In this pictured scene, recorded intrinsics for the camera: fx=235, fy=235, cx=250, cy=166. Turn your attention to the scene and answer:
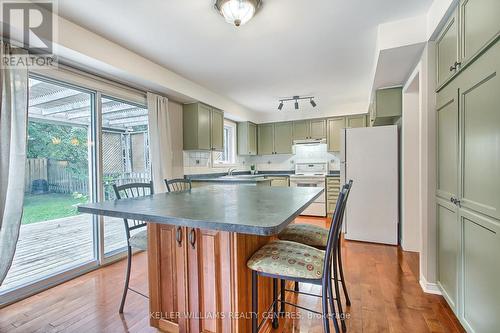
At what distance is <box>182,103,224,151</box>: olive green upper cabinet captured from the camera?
3.76m

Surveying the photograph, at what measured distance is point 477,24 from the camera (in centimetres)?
131

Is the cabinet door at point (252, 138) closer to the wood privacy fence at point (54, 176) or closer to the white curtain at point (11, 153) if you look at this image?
the wood privacy fence at point (54, 176)

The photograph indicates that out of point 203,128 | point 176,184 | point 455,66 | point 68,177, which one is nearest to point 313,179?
point 203,128

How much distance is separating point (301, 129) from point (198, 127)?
8.79 feet

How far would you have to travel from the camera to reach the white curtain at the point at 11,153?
1.83 m

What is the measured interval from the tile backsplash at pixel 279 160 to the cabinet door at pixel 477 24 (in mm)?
3560

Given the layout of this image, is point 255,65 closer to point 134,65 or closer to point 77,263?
point 134,65

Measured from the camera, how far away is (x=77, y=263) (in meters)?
2.52

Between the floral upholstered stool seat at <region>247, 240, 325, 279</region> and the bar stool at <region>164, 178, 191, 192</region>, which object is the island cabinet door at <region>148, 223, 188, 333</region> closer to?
the floral upholstered stool seat at <region>247, 240, 325, 279</region>

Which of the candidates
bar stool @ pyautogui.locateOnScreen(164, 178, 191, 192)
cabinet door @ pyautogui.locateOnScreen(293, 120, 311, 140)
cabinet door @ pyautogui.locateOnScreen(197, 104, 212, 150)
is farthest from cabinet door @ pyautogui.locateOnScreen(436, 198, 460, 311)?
cabinet door @ pyautogui.locateOnScreen(293, 120, 311, 140)

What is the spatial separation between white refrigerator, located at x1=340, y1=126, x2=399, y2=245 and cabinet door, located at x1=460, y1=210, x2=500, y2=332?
1794 mm

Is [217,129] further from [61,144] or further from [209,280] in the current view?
[209,280]

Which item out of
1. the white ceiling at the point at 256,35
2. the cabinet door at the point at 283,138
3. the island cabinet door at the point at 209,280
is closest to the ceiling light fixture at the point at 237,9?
the white ceiling at the point at 256,35

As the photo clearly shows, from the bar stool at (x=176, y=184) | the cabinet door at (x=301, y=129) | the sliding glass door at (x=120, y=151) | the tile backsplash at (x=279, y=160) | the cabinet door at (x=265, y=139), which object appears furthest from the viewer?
the cabinet door at (x=265, y=139)
